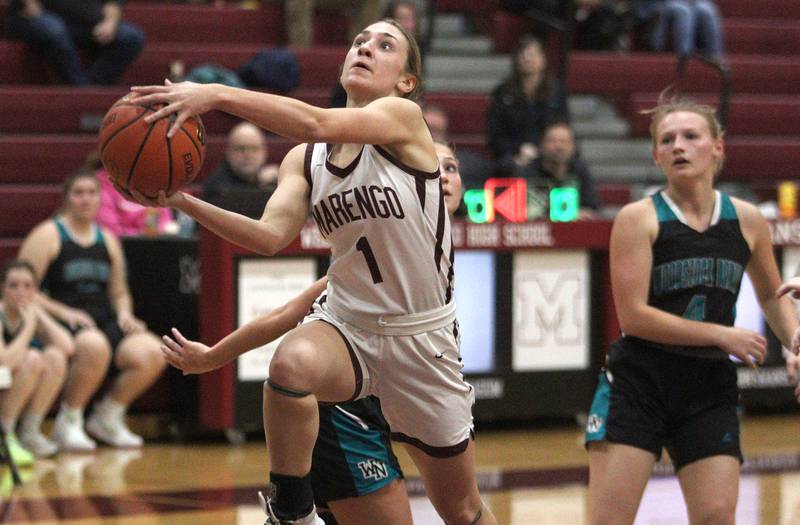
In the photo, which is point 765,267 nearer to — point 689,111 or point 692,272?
point 692,272

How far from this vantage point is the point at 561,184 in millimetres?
9539

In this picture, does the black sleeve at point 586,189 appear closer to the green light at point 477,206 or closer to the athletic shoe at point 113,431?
the green light at point 477,206

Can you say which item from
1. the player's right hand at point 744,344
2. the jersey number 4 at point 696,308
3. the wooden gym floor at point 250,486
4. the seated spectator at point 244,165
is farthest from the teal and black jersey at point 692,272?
the seated spectator at point 244,165

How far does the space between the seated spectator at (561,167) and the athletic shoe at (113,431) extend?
3136mm

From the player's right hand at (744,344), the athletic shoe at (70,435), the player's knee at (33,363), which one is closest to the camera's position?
the player's right hand at (744,344)

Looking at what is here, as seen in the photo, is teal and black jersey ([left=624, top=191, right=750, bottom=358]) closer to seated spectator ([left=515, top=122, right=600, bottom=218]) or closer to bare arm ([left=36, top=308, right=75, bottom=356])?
bare arm ([left=36, top=308, right=75, bottom=356])

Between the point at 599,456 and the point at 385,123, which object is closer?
the point at 385,123

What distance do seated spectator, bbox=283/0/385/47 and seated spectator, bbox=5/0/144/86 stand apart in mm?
1318

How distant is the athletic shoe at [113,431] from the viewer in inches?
338

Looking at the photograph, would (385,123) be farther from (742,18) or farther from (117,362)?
(742,18)

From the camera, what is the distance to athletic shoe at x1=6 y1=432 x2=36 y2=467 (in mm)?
7945

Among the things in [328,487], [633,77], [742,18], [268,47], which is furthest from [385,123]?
[742,18]

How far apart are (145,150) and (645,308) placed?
5.74ft

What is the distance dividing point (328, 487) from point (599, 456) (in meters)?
0.87
